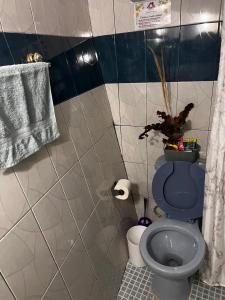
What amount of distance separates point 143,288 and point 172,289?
27 cm

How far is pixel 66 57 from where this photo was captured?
3.72ft

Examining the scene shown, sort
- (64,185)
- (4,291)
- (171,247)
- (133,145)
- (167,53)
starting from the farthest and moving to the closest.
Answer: (133,145), (171,247), (167,53), (64,185), (4,291)

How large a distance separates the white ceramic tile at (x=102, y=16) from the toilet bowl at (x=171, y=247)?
1.33 meters

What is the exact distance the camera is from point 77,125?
121cm

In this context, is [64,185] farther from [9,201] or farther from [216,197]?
[216,197]

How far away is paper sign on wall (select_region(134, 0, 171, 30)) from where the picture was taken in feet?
3.96

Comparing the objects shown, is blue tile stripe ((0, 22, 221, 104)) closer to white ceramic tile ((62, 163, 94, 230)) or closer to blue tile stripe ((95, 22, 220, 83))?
blue tile stripe ((95, 22, 220, 83))

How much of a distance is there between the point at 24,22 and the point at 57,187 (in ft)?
2.32

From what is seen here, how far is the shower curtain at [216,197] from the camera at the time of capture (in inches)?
40.1

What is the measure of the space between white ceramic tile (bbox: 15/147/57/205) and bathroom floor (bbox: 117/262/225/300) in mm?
1128

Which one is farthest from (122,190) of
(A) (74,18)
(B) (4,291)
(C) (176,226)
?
(A) (74,18)

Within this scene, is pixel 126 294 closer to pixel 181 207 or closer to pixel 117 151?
pixel 181 207

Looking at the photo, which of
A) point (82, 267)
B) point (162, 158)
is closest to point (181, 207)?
point (162, 158)

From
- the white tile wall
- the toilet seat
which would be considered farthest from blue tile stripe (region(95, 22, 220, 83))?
the toilet seat
